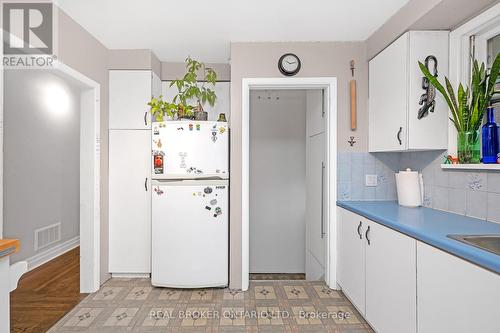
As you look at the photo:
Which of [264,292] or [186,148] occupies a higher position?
[186,148]

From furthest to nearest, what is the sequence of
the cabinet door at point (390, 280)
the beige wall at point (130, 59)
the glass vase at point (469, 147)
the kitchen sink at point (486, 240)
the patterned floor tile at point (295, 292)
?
1. the beige wall at point (130, 59)
2. the patterned floor tile at point (295, 292)
3. the glass vase at point (469, 147)
4. the cabinet door at point (390, 280)
5. the kitchen sink at point (486, 240)

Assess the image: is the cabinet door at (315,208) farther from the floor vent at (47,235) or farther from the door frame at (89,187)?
the floor vent at (47,235)

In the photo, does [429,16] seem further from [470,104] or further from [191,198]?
[191,198]

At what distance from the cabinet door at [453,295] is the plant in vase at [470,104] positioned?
2.91 ft

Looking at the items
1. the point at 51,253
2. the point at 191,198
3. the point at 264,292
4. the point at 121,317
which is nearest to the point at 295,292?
the point at 264,292

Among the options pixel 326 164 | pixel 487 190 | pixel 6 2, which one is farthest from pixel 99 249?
pixel 487 190

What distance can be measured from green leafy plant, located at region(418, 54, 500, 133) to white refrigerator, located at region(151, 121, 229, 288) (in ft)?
5.76

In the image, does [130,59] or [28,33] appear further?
[130,59]

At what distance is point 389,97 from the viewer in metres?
2.52

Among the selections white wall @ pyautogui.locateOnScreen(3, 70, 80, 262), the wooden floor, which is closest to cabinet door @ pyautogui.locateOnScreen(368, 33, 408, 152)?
the wooden floor

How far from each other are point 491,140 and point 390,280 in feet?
3.43

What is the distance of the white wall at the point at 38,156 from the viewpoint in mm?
3377

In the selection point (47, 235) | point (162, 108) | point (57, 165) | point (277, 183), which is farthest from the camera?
point (277, 183)

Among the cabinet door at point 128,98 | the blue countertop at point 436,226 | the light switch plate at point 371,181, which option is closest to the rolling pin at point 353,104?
the light switch plate at point 371,181
